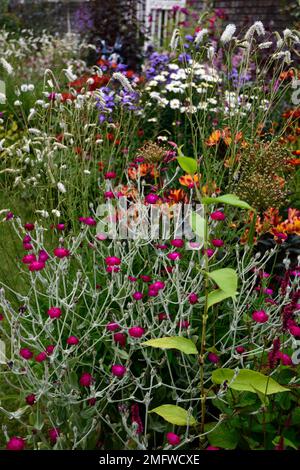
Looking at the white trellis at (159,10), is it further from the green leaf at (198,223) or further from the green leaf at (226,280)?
the green leaf at (226,280)

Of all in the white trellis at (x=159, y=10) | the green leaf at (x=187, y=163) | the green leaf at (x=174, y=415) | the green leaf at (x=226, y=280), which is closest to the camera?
the green leaf at (x=226, y=280)

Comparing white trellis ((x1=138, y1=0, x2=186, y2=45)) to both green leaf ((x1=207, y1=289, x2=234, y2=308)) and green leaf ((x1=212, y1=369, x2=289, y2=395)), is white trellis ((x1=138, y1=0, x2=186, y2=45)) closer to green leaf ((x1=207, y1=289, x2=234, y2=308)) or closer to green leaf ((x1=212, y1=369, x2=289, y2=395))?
green leaf ((x1=207, y1=289, x2=234, y2=308))

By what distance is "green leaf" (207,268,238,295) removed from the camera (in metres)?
1.62

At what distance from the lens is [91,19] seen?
25.6ft

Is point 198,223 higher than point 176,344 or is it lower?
higher

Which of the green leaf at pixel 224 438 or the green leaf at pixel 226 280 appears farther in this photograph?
the green leaf at pixel 224 438

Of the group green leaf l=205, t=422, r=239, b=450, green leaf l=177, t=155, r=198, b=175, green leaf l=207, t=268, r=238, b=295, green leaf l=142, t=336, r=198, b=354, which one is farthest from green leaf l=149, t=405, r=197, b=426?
green leaf l=177, t=155, r=198, b=175

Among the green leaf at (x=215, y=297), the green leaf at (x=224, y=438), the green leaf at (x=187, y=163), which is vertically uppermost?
the green leaf at (x=187, y=163)

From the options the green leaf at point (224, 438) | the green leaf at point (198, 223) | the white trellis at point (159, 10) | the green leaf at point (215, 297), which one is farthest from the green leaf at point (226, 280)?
the white trellis at point (159, 10)

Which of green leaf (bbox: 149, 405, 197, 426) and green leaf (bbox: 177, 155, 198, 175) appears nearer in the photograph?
green leaf (bbox: 177, 155, 198, 175)

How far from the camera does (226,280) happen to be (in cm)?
166

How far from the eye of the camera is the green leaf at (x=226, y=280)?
5.30ft

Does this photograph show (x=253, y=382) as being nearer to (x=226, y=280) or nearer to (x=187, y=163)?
(x=226, y=280)

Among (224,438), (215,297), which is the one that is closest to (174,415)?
(224,438)
